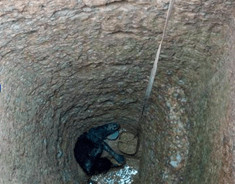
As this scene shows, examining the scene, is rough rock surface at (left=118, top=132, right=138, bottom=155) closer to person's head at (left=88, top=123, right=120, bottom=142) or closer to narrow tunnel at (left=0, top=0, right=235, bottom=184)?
person's head at (left=88, top=123, right=120, bottom=142)

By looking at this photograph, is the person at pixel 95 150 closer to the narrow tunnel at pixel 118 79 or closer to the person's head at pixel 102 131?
the person's head at pixel 102 131

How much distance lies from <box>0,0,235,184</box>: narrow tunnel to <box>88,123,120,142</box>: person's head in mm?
278

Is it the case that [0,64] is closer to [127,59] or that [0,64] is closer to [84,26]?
[84,26]

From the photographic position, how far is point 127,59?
1.55 m

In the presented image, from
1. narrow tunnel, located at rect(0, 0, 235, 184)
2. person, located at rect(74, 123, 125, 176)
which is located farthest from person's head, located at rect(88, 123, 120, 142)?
narrow tunnel, located at rect(0, 0, 235, 184)

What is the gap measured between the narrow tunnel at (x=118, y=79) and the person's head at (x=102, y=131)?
0.91 feet

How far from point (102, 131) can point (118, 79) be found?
1.90ft

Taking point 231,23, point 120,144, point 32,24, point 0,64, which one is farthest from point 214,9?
point 120,144

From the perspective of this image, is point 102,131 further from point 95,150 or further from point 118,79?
point 118,79

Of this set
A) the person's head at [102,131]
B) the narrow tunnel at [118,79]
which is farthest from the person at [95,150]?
the narrow tunnel at [118,79]

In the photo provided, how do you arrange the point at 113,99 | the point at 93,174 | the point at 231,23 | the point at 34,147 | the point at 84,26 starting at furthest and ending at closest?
1. the point at 93,174
2. the point at 113,99
3. the point at 34,147
4. the point at 84,26
5. the point at 231,23

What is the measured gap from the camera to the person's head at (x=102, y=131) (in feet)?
7.06

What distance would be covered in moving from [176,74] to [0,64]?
0.78 meters

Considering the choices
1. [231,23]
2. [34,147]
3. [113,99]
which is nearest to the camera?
[231,23]
